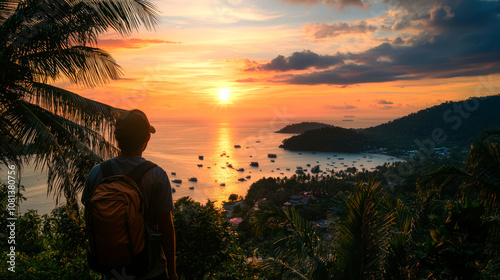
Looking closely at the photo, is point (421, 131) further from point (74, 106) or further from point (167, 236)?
point (167, 236)

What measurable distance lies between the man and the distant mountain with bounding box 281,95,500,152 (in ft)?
118

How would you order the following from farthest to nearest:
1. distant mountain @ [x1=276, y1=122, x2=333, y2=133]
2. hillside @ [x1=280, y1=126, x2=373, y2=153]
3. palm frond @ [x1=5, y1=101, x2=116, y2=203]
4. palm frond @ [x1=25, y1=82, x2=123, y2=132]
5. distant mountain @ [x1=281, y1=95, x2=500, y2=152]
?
distant mountain @ [x1=276, y1=122, x2=333, y2=133] < hillside @ [x1=280, y1=126, x2=373, y2=153] < distant mountain @ [x1=281, y1=95, x2=500, y2=152] < palm frond @ [x1=25, y1=82, x2=123, y2=132] < palm frond @ [x1=5, y1=101, x2=116, y2=203]

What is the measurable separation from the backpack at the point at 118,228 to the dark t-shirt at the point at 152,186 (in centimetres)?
9

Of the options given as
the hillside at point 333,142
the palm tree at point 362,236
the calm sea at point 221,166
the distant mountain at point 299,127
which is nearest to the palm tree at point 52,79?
the palm tree at point 362,236

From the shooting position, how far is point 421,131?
63.3m

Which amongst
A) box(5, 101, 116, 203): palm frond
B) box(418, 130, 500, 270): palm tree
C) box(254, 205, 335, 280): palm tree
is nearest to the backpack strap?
box(254, 205, 335, 280): palm tree

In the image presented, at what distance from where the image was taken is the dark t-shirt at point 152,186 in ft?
6.14

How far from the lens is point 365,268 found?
3873 millimetres

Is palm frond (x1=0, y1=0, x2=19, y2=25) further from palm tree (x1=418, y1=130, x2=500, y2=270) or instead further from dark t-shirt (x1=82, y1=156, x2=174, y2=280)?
palm tree (x1=418, y1=130, x2=500, y2=270)

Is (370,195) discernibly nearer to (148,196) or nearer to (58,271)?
(148,196)

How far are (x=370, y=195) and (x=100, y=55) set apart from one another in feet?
16.8

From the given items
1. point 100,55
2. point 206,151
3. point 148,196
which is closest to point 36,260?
point 100,55

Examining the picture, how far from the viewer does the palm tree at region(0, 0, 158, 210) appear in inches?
173

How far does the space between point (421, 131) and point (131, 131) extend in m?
71.3
